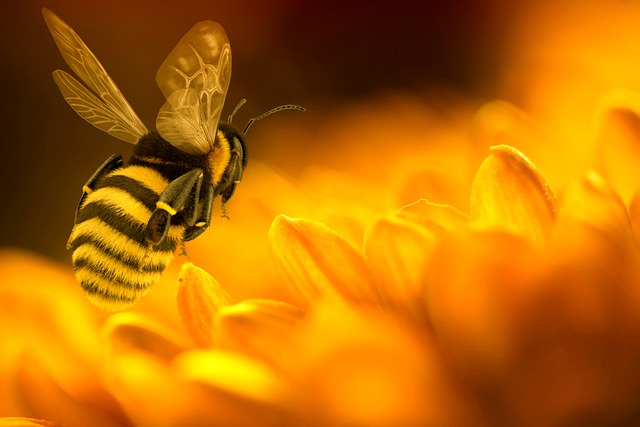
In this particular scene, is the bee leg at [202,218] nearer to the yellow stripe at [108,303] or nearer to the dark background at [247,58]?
the yellow stripe at [108,303]

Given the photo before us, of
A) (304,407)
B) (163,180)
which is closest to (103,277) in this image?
(163,180)

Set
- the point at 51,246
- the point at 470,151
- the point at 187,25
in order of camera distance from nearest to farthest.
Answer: the point at 470,151
the point at 51,246
the point at 187,25

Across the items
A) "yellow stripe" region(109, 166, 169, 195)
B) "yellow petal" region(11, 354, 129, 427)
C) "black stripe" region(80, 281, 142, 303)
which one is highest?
"yellow stripe" region(109, 166, 169, 195)

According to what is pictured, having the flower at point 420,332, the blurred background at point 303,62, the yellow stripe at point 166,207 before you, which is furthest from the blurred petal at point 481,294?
the blurred background at point 303,62

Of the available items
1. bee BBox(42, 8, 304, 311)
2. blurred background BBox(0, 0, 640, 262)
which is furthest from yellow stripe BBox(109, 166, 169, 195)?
blurred background BBox(0, 0, 640, 262)

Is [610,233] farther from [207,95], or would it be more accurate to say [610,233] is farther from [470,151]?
[470,151]

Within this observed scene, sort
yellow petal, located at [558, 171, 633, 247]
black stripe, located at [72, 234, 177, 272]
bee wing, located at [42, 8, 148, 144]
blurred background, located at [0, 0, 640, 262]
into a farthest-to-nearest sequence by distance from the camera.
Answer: blurred background, located at [0, 0, 640, 262] → bee wing, located at [42, 8, 148, 144] → black stripe, located at [72, 234, 177, 272] → yellow petal, located at [558, 171, 633, 247]

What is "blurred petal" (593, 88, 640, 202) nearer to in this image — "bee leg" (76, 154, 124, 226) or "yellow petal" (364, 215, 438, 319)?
"yellow petal" (364, 215, 438, 319)
